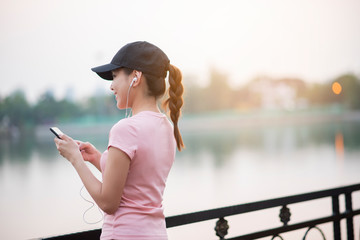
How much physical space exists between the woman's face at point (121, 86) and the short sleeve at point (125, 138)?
11 centimetres

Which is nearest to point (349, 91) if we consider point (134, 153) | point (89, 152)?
point (89, 152)

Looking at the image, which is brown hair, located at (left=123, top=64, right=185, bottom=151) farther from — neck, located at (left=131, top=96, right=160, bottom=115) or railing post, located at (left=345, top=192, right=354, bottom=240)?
railing post, located at (left=345, top=192, right=354, bottom=240)

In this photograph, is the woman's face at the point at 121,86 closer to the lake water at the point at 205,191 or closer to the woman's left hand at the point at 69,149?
the woman's left hand at the point at 69,149

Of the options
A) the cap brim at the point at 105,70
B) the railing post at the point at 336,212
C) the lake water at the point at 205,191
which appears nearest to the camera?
the cap brim at the point at 105,70

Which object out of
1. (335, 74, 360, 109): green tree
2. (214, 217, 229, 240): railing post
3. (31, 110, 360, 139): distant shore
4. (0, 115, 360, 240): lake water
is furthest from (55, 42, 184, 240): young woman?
(335, 74, 360, 109): green tree

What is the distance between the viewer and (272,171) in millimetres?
11539

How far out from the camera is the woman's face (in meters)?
1.01

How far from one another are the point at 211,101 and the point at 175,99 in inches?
1842

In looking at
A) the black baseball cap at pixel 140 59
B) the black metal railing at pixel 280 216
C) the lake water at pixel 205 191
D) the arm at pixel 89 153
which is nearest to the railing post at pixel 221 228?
the black metal railing at pixel 280 216

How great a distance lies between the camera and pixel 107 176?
911 mm

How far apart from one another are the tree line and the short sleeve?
130ft

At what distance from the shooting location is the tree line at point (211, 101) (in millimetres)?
41625

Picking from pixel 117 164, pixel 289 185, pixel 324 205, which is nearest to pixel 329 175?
pixel 289 185

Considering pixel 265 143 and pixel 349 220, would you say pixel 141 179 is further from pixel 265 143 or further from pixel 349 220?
pixel 265 143
